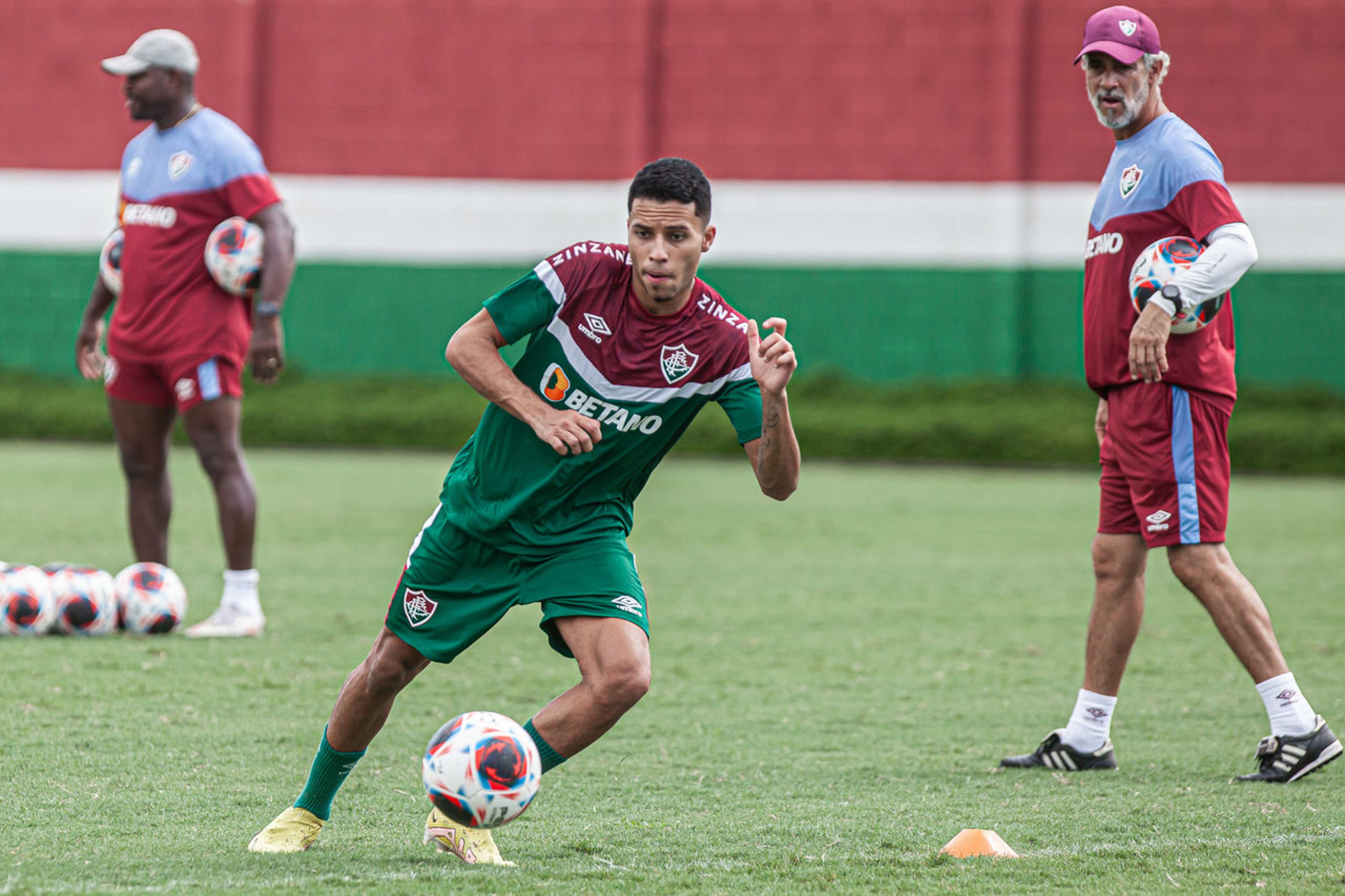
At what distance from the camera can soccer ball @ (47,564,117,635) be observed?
7.02 meters

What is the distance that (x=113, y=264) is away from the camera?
777cm

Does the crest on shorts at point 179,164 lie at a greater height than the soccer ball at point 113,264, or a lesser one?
greater

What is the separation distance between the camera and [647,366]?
13.8 ft

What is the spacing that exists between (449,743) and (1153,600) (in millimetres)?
6050

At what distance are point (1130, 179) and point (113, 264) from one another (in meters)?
4.85

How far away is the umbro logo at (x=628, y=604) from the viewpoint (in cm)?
405

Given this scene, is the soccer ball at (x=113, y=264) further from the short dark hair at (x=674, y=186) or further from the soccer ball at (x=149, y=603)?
the short dark hair at (x=674, y=186)

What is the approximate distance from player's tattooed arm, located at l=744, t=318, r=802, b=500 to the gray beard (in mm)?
1855

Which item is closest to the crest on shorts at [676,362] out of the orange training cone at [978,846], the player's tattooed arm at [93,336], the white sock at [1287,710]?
the orange training cone at [978,846]

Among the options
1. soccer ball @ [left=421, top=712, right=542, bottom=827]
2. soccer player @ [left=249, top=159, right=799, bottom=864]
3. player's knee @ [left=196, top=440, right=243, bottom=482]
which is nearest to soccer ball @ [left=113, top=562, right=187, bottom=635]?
player's knee @ [left=196, top=440, right=243, bottom=482]

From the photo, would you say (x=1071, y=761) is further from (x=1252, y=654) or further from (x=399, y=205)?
(x=399, y=205)

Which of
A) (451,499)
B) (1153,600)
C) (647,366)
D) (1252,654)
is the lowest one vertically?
(1153,600)

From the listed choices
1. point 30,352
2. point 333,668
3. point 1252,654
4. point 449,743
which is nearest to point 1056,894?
point 449,743

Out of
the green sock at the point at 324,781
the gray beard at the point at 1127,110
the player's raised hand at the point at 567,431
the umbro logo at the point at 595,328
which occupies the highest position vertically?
the gray beard at the point at 1127,110
